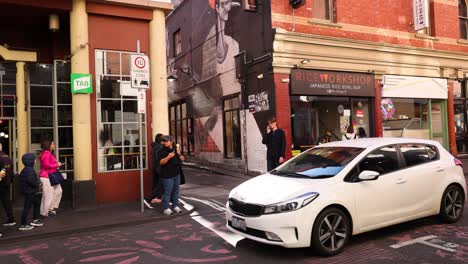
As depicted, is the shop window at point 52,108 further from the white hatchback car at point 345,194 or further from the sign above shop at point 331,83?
the sign above shop at point 331,83

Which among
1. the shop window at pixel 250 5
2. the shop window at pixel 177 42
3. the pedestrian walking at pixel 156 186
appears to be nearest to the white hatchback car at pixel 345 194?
the pedestrian walking at pixel 156 186

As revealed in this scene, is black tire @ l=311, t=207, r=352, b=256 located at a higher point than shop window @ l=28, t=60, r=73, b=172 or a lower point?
lower

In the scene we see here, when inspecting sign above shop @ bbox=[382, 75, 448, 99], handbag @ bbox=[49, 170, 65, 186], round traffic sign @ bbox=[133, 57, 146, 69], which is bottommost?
handbag @ bbox=[49, 170, 65, 186]

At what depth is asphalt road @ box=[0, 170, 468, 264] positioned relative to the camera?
512 cm

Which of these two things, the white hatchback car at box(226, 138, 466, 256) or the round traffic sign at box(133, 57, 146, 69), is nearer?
the white hatchback car at box(226, 138, 466, 256)

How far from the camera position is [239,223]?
5379 millimetres

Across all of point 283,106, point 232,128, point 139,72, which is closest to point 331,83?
point 283,106

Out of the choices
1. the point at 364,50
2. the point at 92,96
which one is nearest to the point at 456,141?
the point at 364,50

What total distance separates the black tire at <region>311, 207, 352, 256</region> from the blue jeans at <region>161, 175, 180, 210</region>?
3852 millimetres

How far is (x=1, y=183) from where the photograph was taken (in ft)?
23.5

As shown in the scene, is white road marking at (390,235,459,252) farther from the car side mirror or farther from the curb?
the curb

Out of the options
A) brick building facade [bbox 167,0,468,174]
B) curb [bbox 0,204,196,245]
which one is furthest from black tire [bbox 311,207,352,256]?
brick building facade [bbox 167,0,468,174]

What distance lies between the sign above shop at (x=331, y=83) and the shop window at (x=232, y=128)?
300cm

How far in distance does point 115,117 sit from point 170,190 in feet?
9.04
